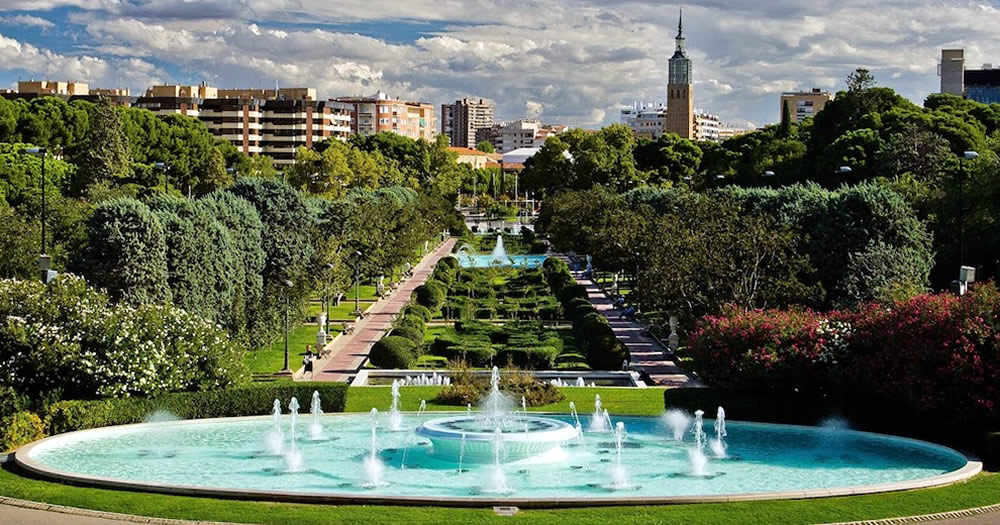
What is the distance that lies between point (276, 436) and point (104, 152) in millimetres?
53623

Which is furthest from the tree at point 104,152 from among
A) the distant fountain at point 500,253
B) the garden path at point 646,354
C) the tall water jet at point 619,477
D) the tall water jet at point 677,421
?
the tall water jet at point 619,477

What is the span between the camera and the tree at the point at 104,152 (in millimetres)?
74375

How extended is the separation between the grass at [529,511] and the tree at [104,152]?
56937 millimetres

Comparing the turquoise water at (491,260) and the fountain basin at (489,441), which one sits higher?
the turquoise water at (491,260)

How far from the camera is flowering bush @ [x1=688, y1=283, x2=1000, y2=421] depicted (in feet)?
76.8

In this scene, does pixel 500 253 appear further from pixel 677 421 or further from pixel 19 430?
pixel 19 430

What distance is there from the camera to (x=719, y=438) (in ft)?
84.4

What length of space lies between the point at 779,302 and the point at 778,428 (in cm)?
1092

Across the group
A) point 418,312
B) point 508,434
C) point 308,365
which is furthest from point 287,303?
point 508,434

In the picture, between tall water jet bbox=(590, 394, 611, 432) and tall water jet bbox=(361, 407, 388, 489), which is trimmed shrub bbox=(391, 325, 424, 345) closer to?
tall water jet bbox=(590, 394, 611, 432)

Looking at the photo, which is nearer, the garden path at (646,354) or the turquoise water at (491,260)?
the garden path at (646,354)

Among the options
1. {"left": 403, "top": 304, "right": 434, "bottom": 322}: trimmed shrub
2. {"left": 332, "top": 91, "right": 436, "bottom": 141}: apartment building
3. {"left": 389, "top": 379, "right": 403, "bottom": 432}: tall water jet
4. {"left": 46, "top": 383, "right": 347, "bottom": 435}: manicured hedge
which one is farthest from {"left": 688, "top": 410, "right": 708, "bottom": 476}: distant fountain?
{"left": 332, "top": 91, "right": 436, "bottom": 141}: apartment building

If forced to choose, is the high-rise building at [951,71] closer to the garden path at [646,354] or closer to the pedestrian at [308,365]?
the garden path at [646,354]

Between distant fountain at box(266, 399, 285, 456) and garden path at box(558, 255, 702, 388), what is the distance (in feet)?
40.8
